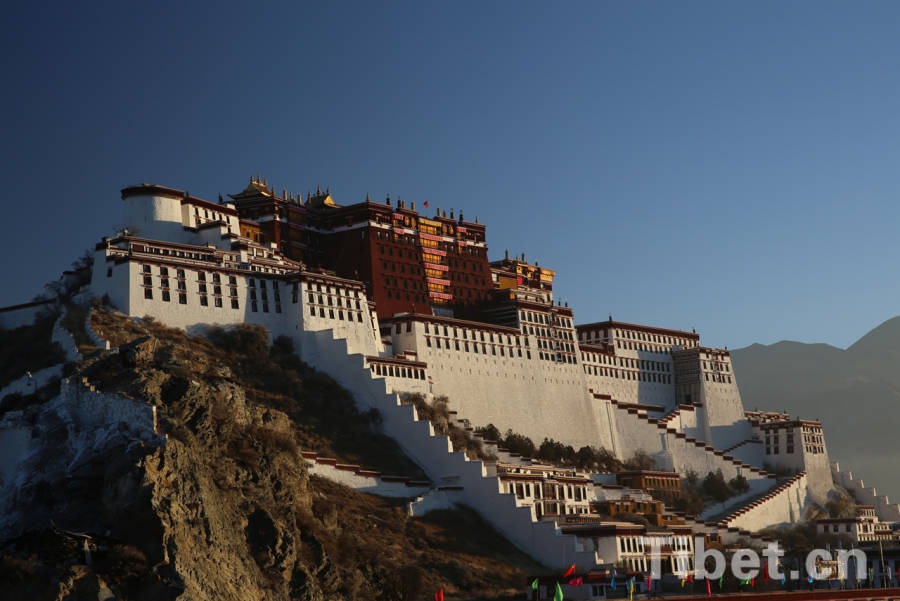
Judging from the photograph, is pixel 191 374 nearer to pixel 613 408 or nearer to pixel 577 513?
pixel 577 513

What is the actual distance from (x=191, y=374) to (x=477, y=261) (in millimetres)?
51590

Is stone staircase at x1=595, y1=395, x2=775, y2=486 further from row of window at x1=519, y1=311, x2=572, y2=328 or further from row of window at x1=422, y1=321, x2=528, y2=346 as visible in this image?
row of window at x1=422, y1=321, x2=528, y2=346

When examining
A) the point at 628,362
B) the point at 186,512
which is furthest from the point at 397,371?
the point at 186,512

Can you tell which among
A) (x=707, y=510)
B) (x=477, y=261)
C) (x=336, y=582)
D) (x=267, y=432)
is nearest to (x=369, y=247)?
(x=477, y=261)

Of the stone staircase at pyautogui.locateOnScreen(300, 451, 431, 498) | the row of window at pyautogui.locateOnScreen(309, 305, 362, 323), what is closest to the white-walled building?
the row of window at pyautogui.locateOnScreen(309, 305, 362, 323)

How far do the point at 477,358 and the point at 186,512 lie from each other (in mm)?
45031

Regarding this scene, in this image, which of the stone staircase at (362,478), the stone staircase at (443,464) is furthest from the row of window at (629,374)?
the stone staircase at (362,478)

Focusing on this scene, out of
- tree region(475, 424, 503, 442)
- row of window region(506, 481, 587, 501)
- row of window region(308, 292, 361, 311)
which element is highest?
row of window region(308, 292, 361, 311)

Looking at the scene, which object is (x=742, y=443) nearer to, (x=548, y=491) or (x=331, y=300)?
(x=548, y=491)

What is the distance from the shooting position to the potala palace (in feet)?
246

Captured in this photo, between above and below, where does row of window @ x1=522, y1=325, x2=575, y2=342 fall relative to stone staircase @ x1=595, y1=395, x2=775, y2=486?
above

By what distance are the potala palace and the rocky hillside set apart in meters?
7.41

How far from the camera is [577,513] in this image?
76688 mm

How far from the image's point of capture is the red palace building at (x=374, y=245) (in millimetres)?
93562
